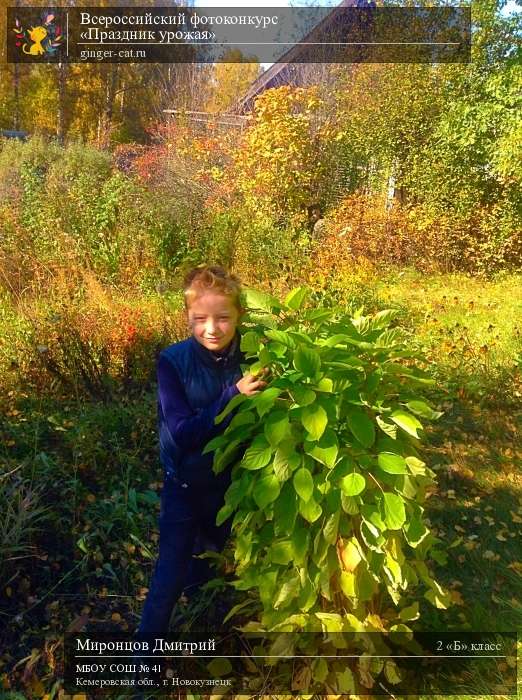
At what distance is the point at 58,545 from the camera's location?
2539 mm

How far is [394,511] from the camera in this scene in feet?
4.72

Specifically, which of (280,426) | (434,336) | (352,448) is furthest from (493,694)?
(434,336)

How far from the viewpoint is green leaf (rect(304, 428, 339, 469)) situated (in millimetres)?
1395

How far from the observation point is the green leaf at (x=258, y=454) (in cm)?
149

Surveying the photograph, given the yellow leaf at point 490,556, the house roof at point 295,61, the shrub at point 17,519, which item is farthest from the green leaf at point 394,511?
the house roof at point 295,61

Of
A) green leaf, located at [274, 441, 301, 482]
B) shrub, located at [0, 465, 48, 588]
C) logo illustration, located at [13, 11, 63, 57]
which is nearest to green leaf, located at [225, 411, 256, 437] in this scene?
green leaf, located at [274, 441, 301, 482]

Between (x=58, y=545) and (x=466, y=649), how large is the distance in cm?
184

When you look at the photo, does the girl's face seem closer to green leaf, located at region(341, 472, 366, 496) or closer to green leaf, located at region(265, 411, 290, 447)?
green leaf, located at region(265, 411, 290, 447)

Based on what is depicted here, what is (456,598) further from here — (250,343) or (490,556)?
(250,343)

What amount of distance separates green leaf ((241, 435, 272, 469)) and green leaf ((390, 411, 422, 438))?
1.18ft

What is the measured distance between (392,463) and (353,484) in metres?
0.12

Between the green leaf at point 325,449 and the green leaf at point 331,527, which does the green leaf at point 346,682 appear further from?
the green leaf at point 325,449

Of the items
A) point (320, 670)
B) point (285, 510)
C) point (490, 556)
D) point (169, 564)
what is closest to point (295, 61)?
point (490, 556)

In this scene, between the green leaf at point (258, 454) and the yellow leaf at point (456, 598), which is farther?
the yellow leaf at point (456, 598)
